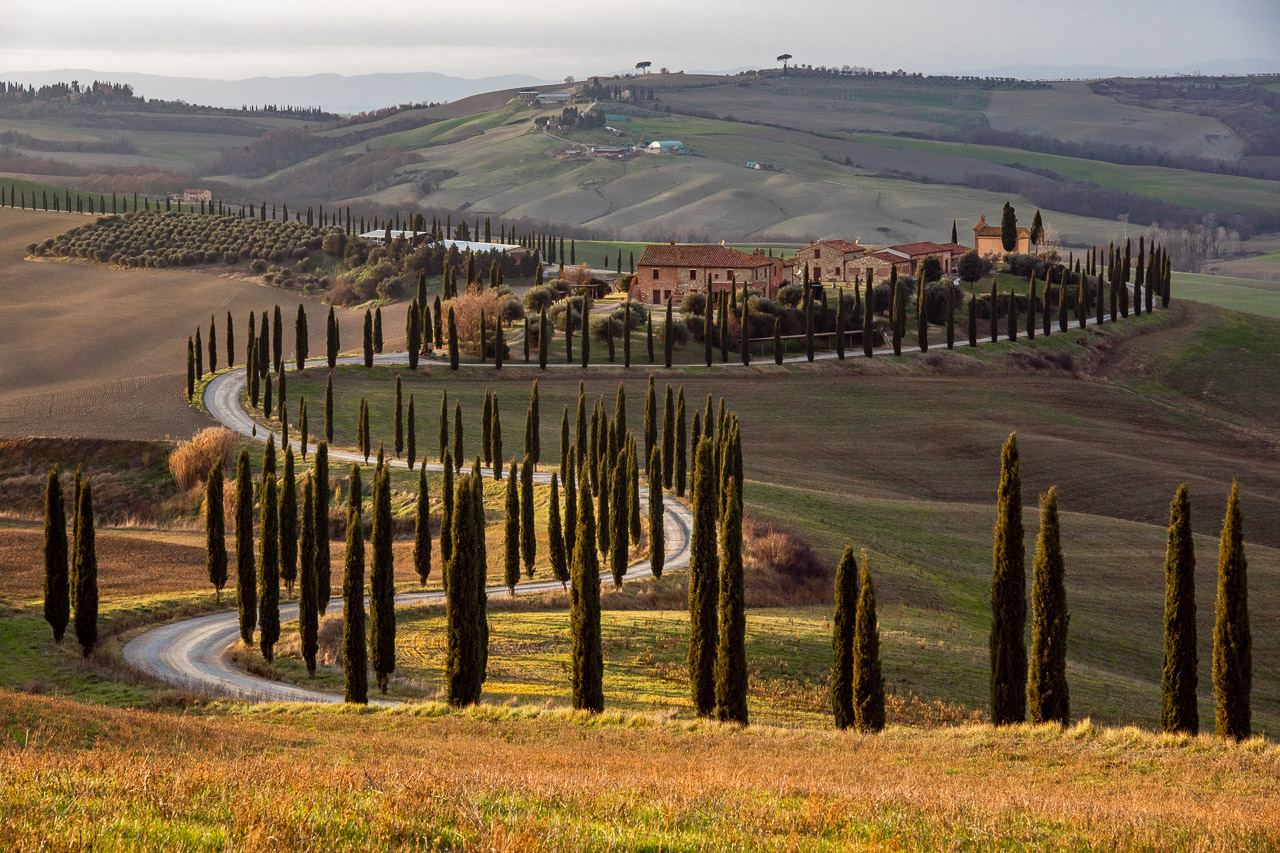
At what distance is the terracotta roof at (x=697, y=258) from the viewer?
388ft

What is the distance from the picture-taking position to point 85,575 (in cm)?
3953

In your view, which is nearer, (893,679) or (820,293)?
(893,679)

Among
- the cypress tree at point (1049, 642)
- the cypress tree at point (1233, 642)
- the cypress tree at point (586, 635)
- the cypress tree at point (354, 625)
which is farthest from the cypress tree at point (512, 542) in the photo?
the cypress tree at point (1233, 642)

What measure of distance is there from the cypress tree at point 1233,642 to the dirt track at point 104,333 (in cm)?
6326

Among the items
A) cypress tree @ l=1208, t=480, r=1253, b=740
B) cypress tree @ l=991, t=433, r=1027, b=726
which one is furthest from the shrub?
cypress tree @ l=1208, t=480, r=1253, b=740

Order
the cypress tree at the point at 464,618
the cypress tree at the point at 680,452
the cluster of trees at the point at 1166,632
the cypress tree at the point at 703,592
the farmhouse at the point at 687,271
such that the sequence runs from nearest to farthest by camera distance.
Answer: the cluster of trees at the point at 1166,632 → the cypress tree at the point at 703,592 → the cypress tree at the point at 464,618 → the cypress tree at the point at 680,452 → the farmhouse at the point at 687,271

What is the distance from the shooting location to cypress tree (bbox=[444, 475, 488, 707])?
32.5 m

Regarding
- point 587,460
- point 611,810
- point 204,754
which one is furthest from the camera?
point 587,460

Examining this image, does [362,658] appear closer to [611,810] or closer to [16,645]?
[16,645]

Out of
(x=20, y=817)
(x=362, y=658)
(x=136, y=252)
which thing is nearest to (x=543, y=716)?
(x=362, y=658)

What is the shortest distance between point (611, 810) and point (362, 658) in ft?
67.0

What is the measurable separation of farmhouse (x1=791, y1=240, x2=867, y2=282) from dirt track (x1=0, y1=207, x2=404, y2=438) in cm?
4370

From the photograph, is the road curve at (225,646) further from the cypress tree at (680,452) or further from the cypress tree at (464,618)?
the cypress tree at (464,618)

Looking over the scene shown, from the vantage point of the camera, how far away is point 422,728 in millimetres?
27891
